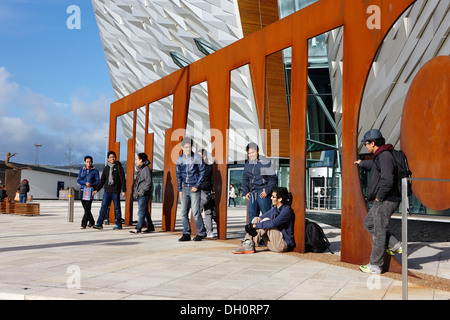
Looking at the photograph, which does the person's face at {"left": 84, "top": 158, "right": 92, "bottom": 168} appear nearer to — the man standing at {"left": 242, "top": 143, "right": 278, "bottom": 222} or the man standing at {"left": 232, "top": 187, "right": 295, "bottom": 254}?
the man standing at {"left": 242, "top": 143, "right": 278, "bottom": 222}

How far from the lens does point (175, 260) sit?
641 centimetres

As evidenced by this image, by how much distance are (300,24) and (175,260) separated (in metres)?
4.28

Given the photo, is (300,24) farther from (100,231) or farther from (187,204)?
(100,231)

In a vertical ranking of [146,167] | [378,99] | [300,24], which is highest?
[378,99]

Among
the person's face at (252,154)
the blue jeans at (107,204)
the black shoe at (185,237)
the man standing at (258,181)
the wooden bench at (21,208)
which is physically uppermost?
the person's face at (252,154)

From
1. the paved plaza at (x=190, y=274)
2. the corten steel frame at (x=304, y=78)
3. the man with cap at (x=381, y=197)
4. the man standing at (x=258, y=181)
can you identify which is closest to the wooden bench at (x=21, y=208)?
the paved plaza at (x=190, y=274)

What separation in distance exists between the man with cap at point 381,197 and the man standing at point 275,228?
1684 millimetres

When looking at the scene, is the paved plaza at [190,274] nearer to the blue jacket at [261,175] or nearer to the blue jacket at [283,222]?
the blue jacket at [283,222]

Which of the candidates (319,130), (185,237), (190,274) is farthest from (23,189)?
(190,274)

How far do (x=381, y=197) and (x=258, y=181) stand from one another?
302 centimetres

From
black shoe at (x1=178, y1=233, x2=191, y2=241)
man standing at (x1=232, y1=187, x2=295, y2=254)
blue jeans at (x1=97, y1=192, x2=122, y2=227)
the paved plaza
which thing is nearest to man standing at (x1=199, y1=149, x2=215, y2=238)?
black shoe at (x1=178, y1=233, x2=191, y2=241)

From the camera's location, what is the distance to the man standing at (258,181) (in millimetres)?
8086
